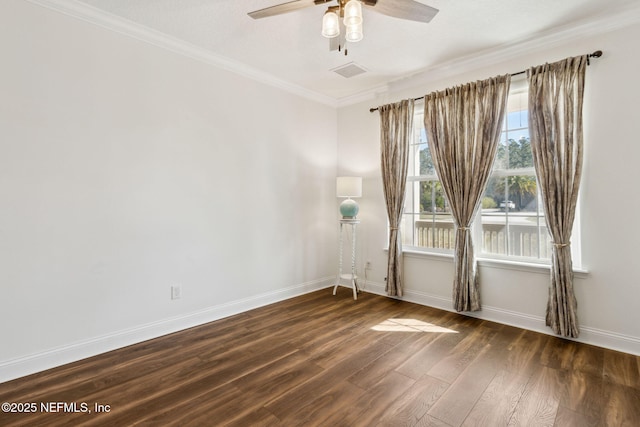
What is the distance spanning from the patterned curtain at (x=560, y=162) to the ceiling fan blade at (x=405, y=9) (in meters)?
1.60

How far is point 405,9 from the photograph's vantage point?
192 cm

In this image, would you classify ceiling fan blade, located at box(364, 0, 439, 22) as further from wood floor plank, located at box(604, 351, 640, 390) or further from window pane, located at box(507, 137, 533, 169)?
wood floor plank, located at box(604, 351, 640, 390)

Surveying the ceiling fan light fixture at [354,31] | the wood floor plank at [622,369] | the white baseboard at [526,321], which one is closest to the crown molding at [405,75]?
the ceiling fan light fixture at [354,31]

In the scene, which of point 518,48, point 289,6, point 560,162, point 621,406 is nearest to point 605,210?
point 560,162

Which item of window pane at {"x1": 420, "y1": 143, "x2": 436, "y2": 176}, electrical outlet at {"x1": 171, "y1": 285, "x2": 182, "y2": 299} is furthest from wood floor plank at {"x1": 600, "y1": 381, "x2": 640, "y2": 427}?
electrical outlet at {"x1": 171, "y1": 285, "x2": 182, "y2": 299}

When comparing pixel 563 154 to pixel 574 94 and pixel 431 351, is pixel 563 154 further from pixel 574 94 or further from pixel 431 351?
pixel 431 351

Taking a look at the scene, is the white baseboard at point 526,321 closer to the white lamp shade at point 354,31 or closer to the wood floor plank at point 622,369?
the wood floor plank at point 622,369

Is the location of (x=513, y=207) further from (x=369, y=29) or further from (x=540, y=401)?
(x=369, y=29)

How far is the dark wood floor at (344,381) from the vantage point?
70.6 inches

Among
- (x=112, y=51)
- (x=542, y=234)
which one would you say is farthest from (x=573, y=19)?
(x=112, y=51)

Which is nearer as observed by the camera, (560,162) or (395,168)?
(560,162)

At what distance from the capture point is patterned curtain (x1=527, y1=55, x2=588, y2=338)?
2689 mm

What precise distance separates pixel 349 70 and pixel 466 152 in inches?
63.2

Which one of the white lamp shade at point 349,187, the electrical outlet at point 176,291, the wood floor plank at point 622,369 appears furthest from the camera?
the white lamp shade at point 349,187
